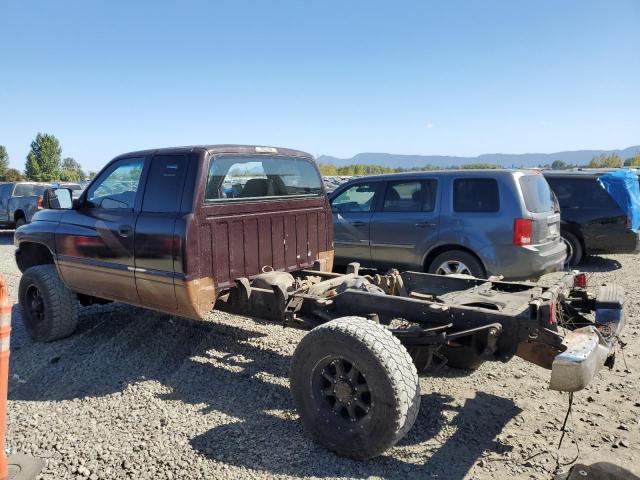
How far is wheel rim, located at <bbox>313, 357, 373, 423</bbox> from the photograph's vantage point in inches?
125

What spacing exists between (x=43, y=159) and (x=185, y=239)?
76.9 m

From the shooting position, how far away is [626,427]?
11.6 ft

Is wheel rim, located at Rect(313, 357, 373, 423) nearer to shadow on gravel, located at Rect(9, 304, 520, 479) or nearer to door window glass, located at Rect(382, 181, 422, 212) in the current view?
shadow on gravel, located at Rect(9, 304, 520, 479)

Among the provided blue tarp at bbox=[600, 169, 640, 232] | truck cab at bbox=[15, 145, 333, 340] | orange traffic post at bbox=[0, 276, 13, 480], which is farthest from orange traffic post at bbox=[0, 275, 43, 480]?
blue tarp at bbox=[600, 169, 640, 232]

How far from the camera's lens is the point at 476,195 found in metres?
6.42

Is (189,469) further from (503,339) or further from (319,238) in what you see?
(319,238)

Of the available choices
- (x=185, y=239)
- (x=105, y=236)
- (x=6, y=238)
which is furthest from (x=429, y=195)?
(x=6, y=238)

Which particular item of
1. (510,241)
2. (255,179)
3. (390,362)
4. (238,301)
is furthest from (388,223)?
(390,362)

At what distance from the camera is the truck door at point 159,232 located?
13.6 ft

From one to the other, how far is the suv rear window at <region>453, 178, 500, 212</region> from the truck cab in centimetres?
201

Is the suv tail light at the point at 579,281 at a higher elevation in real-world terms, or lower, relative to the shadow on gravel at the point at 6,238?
higher

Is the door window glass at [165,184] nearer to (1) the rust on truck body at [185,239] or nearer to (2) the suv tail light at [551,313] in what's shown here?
(1) the rust on truck body at [185,239]

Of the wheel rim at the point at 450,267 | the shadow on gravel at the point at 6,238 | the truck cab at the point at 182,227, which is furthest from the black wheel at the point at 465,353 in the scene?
the shadow on gravel at the point at 6,238

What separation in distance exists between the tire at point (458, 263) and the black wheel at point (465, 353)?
2061 millimetres
